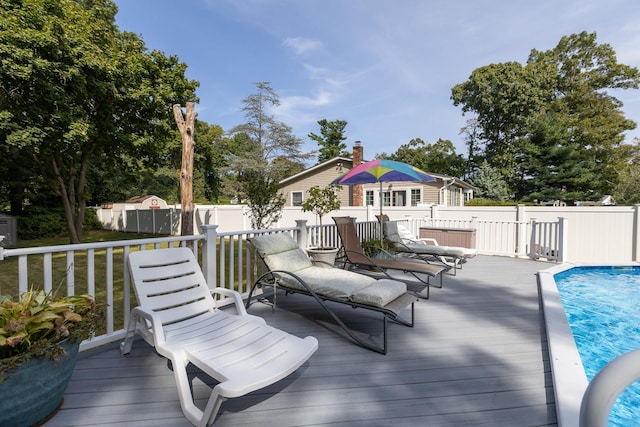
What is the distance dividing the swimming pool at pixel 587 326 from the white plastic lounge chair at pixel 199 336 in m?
1.72

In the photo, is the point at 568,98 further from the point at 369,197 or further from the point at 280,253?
the point at 280,253

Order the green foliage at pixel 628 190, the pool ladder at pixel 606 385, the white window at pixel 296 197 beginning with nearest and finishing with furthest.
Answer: the pool ladder at pixel 606 385
the white window at pixel 296 197
the green foliage at pixel 628 190

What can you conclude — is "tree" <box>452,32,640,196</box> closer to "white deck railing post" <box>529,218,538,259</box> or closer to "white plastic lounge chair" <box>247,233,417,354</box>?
"white deck railing post" <box>529,218,538,259</box>

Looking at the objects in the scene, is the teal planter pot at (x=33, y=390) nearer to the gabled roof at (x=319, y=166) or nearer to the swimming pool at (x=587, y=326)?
the swimming pool at (x=587, y=326)

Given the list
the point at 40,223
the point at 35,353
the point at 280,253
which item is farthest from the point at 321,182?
the point at 35,353

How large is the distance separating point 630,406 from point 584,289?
12.1 feet

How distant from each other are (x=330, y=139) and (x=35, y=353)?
3463 cm

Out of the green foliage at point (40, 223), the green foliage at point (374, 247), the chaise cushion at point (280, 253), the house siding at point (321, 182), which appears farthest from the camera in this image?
the house siding at point (321, 182)

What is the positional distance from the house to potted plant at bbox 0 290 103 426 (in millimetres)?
14219

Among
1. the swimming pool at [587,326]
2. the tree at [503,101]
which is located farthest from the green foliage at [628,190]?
the swimming pool at [587,326]

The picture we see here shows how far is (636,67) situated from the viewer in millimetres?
22609

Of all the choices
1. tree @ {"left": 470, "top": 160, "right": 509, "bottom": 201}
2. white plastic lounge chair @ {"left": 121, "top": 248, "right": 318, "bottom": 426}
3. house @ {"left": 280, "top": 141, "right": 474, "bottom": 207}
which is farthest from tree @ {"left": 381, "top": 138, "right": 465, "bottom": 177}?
white plastic lounge chair @ {"left": 121, "top": 248, "right": 318, "bottom": 426}

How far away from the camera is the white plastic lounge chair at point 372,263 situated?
436cm

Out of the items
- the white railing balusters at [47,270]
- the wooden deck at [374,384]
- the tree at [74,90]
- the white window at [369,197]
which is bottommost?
the wooden deck at [374,384]
